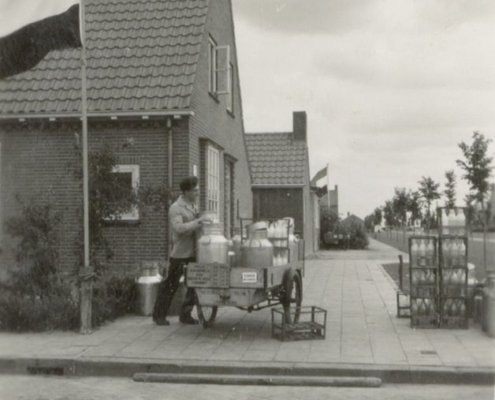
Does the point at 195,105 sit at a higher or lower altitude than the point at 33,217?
higher

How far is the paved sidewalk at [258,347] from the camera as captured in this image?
302 inches

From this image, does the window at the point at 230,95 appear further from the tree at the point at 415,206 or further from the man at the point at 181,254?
the tree at the point at 415,206

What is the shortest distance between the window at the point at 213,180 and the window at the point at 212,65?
61.9 inches

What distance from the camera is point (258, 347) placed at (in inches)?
340

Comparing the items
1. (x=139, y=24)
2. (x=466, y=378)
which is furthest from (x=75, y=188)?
(x=466, y=378)

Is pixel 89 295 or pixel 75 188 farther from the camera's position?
pixel 75 188

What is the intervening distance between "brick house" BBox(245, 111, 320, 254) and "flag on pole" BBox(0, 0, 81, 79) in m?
20.5

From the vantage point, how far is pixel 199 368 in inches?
300

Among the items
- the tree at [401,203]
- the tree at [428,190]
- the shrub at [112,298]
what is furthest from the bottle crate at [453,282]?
the tree at [401,203]

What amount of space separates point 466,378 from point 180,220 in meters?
4.39

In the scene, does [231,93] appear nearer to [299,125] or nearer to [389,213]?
[299,125]

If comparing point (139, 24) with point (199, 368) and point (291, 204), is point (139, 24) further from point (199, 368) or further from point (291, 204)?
point (291, 204)

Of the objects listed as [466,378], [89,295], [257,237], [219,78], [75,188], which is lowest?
[466,378]

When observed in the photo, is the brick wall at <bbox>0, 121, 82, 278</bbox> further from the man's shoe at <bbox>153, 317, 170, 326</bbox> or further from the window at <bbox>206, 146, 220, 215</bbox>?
the man's shoe at <bbox>153, 317, 170, 326</bbox>
